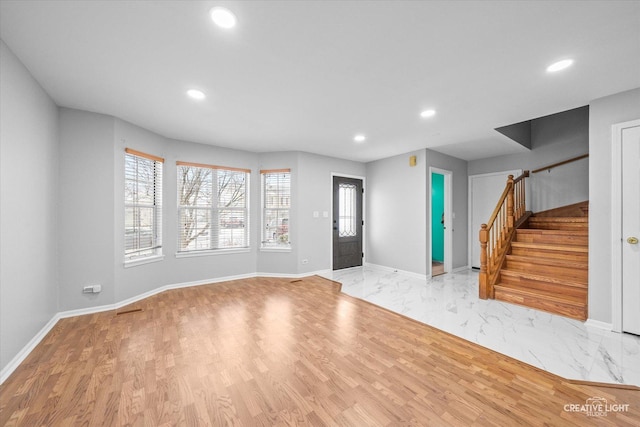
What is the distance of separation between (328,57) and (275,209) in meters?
3.39

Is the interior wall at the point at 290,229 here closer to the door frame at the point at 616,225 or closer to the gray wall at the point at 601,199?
the gray wall at the point at 601,199

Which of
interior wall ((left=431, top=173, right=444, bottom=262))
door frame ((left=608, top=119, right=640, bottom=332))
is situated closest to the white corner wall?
interior wall ((left=431, top=173, right=444, bottom=262))

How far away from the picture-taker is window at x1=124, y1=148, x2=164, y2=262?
3568mm

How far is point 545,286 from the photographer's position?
3.42m

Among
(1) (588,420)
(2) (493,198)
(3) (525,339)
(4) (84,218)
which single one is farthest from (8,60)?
(2) (493,198)

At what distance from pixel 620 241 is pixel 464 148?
106 inches

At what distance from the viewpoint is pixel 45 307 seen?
8.81ft

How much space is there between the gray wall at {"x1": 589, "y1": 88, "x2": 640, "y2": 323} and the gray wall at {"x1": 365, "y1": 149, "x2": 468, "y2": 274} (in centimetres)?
221

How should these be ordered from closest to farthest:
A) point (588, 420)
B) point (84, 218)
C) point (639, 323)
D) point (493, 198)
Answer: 1. point (588, 420)
2. point (639, 323)
3. point (84, 218)
4. point (493, 198)

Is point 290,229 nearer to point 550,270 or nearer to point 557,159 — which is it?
point 550,270

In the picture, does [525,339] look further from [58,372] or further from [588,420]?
[58,372]

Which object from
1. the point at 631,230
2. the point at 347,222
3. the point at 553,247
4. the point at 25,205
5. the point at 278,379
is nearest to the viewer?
the point at 278,379

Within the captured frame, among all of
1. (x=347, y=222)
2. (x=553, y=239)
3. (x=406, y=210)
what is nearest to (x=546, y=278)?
(x=553, y=239)

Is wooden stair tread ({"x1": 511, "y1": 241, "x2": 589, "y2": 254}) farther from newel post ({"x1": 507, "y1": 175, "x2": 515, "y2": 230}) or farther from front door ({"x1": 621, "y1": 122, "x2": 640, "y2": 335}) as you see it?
front door ({"x1": 621, "y1": 122, "x2": 640, "y2": 335})
